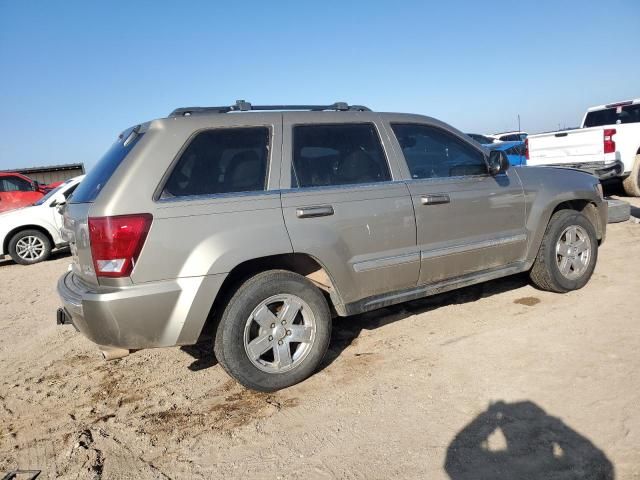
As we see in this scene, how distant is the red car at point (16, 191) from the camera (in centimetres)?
1326

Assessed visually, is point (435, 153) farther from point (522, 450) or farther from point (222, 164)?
point (522, 450)

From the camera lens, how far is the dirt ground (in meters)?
2.50

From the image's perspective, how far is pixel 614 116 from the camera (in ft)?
35.1

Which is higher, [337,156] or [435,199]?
[337,156]

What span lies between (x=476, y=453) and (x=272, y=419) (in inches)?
47.0

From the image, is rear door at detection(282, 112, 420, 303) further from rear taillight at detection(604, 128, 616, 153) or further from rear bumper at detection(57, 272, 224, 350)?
rear taillight at detection(604, 128, 616, 153)

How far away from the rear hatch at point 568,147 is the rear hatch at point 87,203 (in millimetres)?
8268

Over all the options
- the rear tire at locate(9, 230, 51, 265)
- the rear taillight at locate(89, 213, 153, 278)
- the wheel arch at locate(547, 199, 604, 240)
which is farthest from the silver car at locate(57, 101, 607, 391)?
the rear tire at locate(9, 230, 51, 265)

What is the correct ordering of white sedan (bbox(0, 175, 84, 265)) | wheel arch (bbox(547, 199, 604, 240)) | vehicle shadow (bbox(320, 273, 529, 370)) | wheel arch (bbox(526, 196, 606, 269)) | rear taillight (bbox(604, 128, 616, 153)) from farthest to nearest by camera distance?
white sedan (bbox(0, 175, 84, 265)) < rear taillight (bbox(604, 128, 616, 153)) < wheel arch (bbox(547, 199, 604, 240)) < wheel arch (bbox(526, 196, 606, 269)) < vehicle shadow (bbox(320, 273, 529, 370))

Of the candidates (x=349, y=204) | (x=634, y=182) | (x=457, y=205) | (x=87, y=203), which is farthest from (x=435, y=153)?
(x=634, y=182)

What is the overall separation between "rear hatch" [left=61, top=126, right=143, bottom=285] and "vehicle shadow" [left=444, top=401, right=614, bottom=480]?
7.50ft

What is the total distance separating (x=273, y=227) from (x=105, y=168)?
117 cm

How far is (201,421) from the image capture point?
301 cm

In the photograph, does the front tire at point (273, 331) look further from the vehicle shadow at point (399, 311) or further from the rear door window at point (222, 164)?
the rear door window at point (222, 164)
